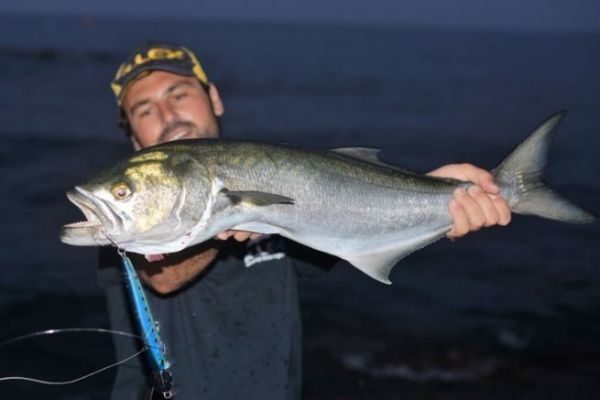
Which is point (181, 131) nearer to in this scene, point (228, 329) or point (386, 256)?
point (228, 329)

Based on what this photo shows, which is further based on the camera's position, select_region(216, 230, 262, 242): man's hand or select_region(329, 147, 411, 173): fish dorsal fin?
select_region(329, 147, 411, 173): fish dorsal fin

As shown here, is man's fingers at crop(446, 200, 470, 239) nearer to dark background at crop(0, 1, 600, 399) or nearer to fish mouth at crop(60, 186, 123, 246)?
fish mouth at crop(60, 186, 123, 246)

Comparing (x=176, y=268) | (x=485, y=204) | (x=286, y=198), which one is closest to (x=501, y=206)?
(x=485, y=204)

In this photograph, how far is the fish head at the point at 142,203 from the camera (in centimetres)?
348

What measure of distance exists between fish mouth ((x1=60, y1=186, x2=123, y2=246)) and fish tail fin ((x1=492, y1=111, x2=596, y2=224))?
8.07 ft

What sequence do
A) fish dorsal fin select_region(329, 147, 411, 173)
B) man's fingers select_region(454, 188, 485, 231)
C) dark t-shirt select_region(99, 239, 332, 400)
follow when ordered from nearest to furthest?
fish dorsal fin select_region(329, 147, 411, 173)
man's fingers select_region(454, 188, 485, 231)
dark t-shirt select_region(99, 239, 332, 400)

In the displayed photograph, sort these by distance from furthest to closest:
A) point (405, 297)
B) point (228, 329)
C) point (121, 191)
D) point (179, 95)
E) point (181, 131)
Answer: point (405, 297) < point (179, 95) < point (181, 131) < point (228, 329) < point (121, 191)

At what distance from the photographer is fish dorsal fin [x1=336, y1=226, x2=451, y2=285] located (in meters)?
4.37

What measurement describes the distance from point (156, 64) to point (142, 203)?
2309 mm

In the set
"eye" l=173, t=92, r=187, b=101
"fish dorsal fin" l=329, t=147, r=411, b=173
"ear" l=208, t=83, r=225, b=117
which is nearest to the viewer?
"fish dorsal fin" l=329, t=147, r=411, b=173

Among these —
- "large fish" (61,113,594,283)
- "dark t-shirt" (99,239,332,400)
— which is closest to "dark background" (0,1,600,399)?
"dark t-shirt" (99,239,332,400)

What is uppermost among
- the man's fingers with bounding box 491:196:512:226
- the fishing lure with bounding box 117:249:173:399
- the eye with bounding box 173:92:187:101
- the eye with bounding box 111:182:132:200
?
the eye with bounding box 173:92:187:101

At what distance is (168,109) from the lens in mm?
5445

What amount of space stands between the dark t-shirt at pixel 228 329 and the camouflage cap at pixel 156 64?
1.50 meters
